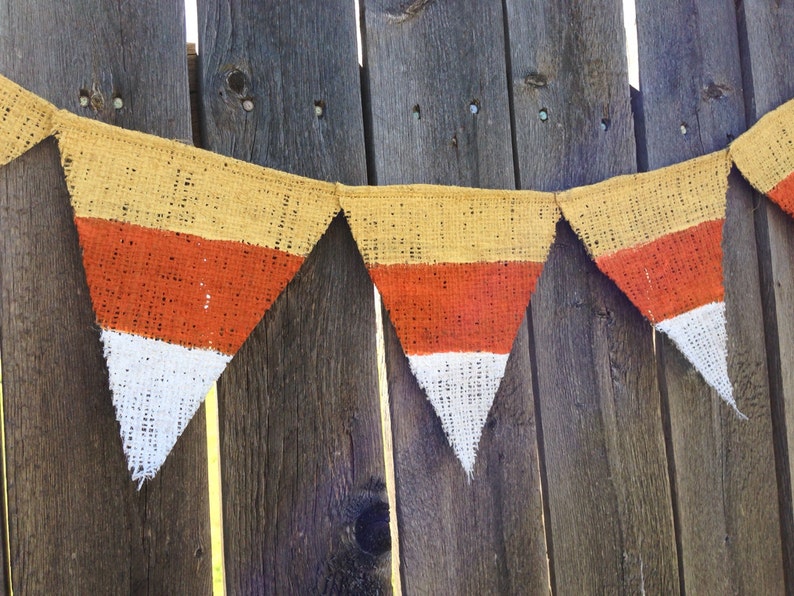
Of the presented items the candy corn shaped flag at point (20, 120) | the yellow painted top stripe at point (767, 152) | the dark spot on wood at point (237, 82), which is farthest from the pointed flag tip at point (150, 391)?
the yellow painted top stripe at point (767, 152)

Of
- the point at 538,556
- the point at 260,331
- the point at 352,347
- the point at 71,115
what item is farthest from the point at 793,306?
the point at 71,115

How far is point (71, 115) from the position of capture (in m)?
1.16

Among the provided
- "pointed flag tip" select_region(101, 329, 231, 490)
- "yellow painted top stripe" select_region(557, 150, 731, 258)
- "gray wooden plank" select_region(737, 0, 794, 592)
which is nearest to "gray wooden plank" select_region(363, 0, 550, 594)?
"yellow painted top stripe" select_region(557, 150, 731, 258)

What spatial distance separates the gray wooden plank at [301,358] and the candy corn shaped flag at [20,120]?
0.87ft

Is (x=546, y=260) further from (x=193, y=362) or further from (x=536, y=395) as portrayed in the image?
(x=193, y=362)

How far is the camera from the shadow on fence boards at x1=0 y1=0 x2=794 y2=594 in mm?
1188

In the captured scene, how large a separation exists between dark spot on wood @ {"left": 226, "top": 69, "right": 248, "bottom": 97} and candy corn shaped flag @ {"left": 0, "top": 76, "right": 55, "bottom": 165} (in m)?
0.31

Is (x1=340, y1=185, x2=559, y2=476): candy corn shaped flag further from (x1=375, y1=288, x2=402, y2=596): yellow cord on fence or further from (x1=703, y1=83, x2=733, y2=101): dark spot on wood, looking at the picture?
(x1=703, y1=83, x2=733, y2=101): dark spot on wood

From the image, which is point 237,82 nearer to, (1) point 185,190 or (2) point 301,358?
(1) point 185,190

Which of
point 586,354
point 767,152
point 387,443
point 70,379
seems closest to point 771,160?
point 767,152

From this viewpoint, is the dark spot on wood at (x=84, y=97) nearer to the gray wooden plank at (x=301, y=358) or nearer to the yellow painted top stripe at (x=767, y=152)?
the gray wooden plank at (x=301, y=358)

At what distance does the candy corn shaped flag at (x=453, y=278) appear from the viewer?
4.28 feet

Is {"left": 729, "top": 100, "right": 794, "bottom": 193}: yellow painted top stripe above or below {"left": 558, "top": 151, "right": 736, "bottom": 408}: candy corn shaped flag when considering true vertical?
above

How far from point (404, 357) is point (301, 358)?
20cm
